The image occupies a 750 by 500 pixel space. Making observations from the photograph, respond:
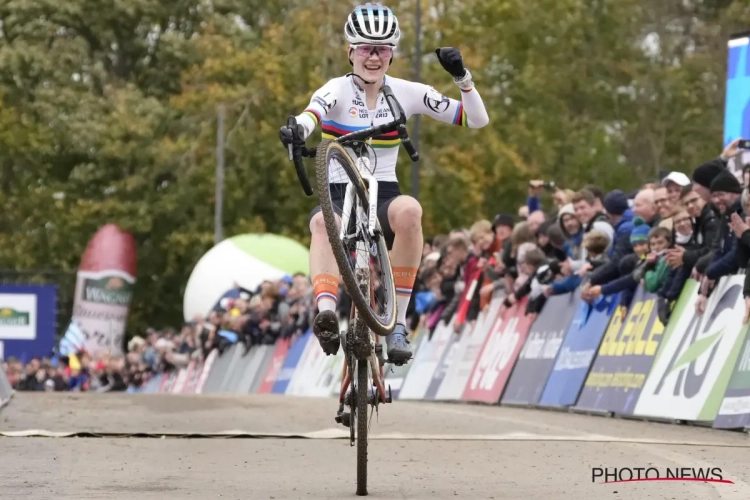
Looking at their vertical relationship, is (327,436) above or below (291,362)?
above

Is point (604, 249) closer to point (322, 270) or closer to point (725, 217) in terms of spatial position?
point (725, 217)

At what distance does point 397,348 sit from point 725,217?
533 cm

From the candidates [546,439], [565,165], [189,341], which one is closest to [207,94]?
[565,165]

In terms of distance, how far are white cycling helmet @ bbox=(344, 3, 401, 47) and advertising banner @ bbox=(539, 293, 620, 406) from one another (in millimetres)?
7746

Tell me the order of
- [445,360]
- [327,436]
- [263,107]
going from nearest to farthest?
[327,436] < [445,360] < [263,107]

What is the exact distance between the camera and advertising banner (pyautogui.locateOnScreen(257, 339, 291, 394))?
1193 inches

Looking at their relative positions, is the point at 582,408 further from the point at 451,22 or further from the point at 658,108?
the point at 658,108

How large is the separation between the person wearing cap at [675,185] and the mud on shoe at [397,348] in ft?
20.7

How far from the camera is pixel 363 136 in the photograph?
10.6 meters

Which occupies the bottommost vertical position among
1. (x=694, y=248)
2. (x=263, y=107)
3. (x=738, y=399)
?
(x=263, y=107)

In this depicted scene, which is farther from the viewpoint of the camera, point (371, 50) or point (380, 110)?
point (380, 110)

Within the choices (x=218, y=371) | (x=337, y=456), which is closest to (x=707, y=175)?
(x=337, y=456)

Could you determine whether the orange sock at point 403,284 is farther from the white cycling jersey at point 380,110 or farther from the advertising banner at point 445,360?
the advertising banner at point 445,360

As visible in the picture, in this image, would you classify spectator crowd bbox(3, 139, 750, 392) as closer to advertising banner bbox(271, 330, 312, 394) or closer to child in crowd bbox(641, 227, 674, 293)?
child in crowd bbox(641, 227, 674, 293)
